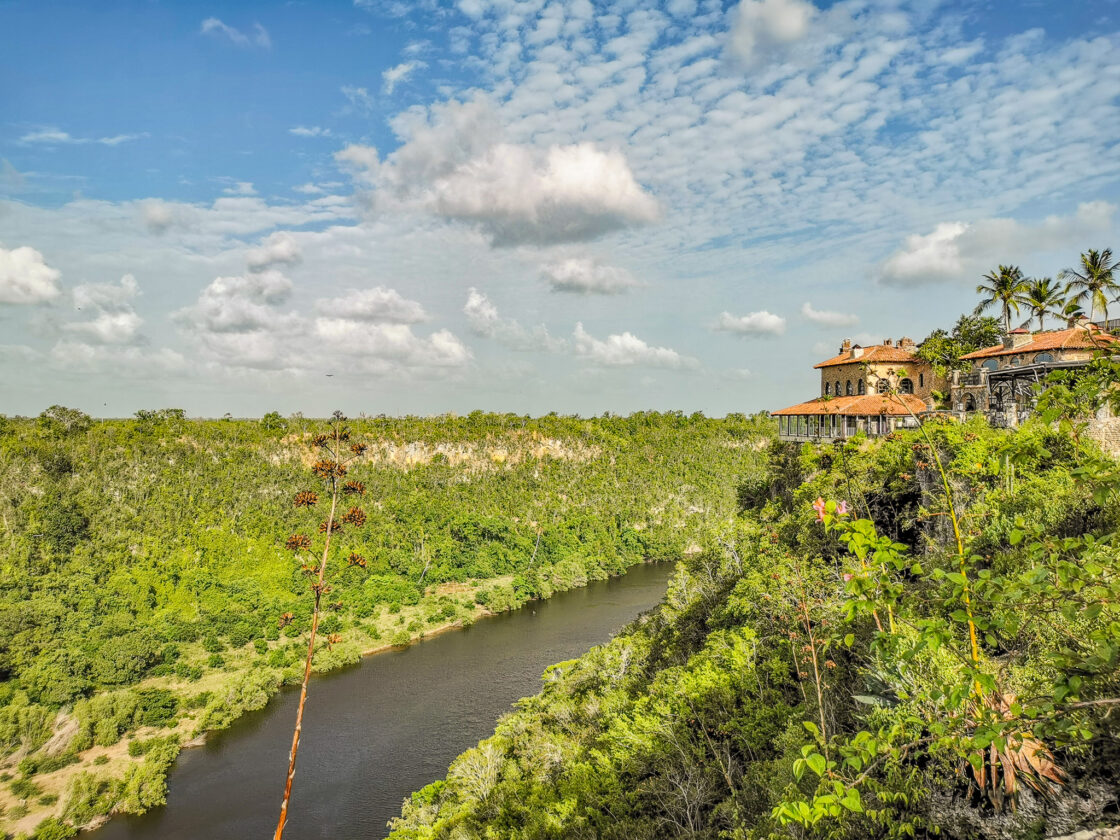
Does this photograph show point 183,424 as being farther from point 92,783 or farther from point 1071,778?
point 1071,778

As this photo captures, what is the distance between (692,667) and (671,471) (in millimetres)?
79221

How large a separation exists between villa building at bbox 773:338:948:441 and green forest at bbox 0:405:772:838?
26336mm

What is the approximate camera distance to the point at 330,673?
4375 centimetres

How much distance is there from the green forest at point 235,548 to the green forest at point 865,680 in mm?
8205

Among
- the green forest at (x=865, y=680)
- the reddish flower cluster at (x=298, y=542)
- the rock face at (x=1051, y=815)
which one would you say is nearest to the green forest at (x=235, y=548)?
the reddish flower cluster at (x=298, y=542)

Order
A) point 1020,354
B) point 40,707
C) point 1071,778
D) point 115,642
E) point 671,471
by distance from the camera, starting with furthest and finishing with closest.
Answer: point 671,471 < point 115,642 < point 40,707 < point 1020,354 < point 1071,778

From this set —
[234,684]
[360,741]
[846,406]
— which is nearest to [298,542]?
[360,741]

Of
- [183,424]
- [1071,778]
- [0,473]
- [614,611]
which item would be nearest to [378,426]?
[183,424]

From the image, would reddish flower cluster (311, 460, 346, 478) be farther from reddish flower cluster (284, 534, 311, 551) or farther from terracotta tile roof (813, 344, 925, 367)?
terracotta tile roof (813, 344, 925, 367)

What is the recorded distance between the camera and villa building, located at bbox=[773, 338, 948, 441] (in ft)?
111

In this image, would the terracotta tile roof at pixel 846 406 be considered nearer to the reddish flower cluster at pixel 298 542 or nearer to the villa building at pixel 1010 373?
the villa building at pixel 1010 373

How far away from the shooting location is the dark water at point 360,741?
2795 centimetres

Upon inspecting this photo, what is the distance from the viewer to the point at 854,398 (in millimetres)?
37094

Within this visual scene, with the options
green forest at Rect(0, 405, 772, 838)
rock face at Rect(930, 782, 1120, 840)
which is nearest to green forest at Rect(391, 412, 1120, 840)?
rock face at Rect(930, 782, 1120, 840)
